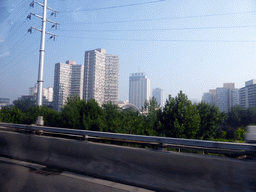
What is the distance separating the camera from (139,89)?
15025 centimetres

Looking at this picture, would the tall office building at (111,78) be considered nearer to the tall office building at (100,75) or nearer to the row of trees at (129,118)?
the tall office building at (100,75)

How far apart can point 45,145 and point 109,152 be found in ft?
7.76

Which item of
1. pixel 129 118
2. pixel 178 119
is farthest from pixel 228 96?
pixel 129 118

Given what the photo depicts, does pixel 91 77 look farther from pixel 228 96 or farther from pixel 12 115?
pixel 12 115

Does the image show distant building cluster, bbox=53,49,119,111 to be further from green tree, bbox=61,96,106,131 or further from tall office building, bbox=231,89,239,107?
green tree, bbox=61,96,106,131

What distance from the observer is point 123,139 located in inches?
204

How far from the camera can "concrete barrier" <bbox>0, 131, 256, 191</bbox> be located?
3.40 meters

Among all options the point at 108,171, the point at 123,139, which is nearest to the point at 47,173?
the point at 108,171

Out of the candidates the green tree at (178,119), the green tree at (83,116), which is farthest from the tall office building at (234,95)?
the green tree at (83,116)

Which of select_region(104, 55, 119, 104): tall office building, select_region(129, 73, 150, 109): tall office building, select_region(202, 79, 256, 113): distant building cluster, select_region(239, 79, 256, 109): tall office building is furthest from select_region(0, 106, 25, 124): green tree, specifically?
select_region(129, 73, 150, 109): tall office building

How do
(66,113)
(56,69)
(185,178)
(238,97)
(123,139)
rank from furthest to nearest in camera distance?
1. (238,97)
2. (56,69)
3. (66,113)
4. (123,139)
5. (185,178)

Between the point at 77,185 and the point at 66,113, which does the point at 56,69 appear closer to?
the point at 66,113

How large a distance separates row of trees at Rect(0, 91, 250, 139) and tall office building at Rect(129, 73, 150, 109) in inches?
3766

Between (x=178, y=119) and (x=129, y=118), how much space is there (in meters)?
9.40
